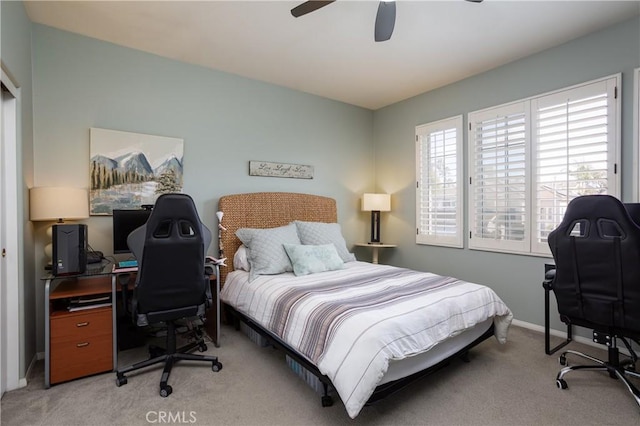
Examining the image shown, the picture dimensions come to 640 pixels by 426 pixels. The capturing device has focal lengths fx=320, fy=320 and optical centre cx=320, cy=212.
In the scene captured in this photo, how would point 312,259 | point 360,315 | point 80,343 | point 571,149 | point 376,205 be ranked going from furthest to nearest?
point 376,205 → point 312,259 → point 571,149 → point 80,343 → point 360,315

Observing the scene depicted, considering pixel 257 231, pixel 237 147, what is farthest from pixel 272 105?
pixel 257 231

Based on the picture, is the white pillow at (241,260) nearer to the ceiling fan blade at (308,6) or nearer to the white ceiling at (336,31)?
the white ceiling at (336,31)

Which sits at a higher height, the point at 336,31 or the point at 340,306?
the point at 336,31

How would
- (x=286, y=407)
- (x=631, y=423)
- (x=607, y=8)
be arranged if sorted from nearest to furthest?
1. (x=631, y=423)
2. (x=286, y=407)
3. (x=607, y=8)

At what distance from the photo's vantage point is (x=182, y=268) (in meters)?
2.28

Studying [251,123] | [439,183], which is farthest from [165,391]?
[439,183]

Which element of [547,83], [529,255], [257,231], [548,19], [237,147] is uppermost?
[548,19]

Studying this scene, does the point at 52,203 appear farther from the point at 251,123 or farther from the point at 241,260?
the point at 251,123

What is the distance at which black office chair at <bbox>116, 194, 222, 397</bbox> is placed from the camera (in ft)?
7.13

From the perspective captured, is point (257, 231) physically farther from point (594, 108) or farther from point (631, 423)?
point (594, 108)

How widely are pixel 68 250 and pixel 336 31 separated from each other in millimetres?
2781

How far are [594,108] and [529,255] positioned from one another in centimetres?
147

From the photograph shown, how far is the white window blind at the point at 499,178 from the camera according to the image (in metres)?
3.36

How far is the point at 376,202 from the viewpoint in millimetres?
4547
